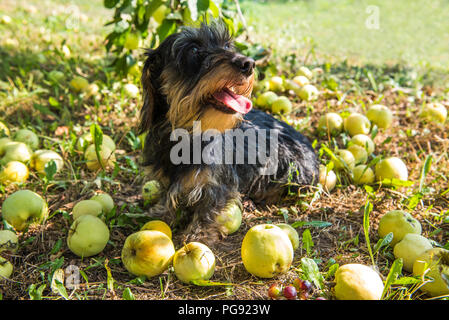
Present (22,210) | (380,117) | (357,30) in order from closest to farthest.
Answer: (22,210) → (380,117) → (357,30)

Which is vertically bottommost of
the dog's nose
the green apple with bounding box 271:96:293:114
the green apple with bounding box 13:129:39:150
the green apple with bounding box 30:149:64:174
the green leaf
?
the green leaf

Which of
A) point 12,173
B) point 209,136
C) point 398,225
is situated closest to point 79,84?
point 12,173

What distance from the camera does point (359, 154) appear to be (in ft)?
14.4

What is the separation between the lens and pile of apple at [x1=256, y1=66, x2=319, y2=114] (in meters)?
5.34

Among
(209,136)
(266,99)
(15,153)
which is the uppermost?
(266,99)

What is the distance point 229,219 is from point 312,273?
3.27ft

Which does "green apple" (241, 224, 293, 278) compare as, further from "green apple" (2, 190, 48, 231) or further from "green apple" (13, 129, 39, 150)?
"green apple" (13, 129, 39, 150)

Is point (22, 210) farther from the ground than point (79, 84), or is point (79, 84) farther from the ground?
point (79, 84)

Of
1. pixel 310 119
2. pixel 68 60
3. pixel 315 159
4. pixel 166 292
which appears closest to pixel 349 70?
pixel 310 119

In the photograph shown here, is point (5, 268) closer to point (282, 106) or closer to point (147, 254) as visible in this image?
point (147, 254)

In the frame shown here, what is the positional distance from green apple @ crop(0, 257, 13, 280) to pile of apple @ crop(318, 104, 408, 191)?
2962mm

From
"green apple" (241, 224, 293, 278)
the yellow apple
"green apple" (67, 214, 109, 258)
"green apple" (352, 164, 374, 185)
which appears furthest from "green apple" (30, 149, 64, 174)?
"green apple" (352, 164, 374, 185)

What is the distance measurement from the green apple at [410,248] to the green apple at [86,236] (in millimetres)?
2318

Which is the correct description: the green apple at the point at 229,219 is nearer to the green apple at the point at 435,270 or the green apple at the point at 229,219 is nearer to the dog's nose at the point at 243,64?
the dog's nose at the point at 243,64
